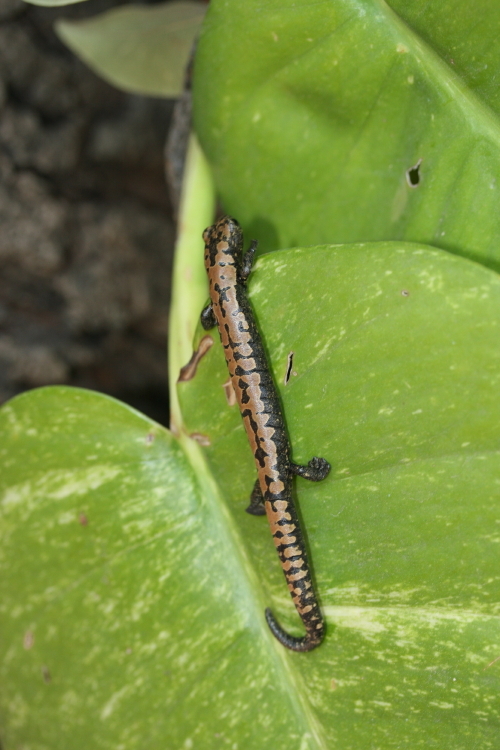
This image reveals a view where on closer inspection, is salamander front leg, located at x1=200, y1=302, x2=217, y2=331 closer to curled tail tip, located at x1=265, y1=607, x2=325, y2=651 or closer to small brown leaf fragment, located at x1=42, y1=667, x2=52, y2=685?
curled tail tip, located at x1=265, y1=607, x2=325, y2=651

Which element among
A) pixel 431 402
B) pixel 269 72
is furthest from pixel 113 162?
pixel 431 402

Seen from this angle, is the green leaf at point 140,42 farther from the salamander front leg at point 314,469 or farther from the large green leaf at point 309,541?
the salamander front leg at point 314,469

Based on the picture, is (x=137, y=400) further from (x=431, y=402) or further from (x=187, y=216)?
(x=431, y=402)

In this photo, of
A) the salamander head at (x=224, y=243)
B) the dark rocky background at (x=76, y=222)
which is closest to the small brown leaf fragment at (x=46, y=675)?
the salamander head at (x=224, y=243)

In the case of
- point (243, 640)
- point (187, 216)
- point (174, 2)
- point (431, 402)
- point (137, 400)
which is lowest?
point (243, 640)

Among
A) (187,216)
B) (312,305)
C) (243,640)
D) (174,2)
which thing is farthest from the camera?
(174,2)

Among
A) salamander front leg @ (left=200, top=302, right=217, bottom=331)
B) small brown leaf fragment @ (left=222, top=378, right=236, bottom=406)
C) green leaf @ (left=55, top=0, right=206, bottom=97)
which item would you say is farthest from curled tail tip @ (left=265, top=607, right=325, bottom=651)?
green leaf @ (left=55, top=0, right=206, bottom=97)

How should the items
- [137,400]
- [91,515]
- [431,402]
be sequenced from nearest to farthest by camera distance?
1. [431,402]
2. [91,515]
3. [137,400]

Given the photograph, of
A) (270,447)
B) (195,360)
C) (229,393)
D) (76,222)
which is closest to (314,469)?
(270,447)
